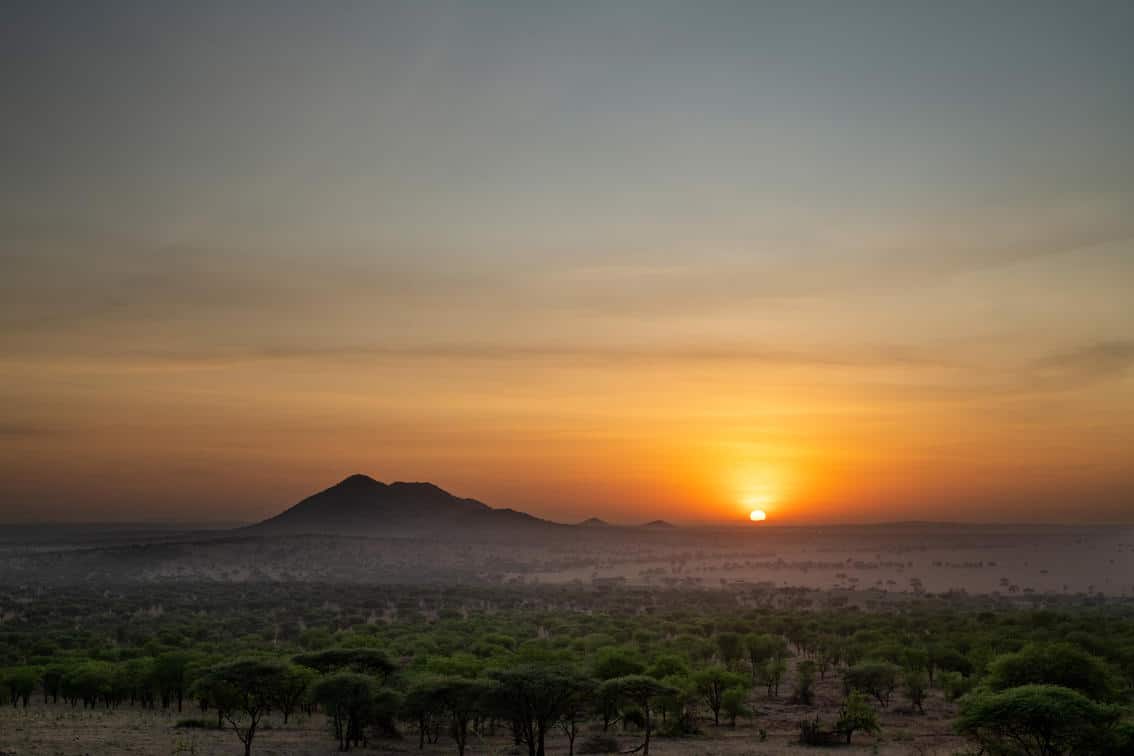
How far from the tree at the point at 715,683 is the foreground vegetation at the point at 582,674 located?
18 cm

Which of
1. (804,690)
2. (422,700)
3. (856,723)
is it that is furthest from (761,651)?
(422,700)

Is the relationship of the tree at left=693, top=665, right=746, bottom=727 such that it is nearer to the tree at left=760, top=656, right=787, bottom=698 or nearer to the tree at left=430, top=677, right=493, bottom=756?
the tree at left=760, top=656, right=787, bottom=698

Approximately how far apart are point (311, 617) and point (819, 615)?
191 ft

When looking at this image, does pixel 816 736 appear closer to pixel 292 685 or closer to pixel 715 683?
pixel 715 683

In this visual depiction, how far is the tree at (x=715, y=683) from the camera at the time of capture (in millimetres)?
54094

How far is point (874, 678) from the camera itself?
60125 mm

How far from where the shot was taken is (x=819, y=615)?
107500 millimetres

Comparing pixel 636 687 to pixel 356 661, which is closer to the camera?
pixel 636 687

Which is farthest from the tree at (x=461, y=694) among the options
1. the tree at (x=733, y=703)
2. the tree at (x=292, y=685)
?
the tree at (x=733, y=703)

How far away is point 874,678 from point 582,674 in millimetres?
26917

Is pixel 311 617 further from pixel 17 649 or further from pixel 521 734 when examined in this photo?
pixel 521 734

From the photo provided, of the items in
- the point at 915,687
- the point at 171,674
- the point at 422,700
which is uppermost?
the point at 422,700

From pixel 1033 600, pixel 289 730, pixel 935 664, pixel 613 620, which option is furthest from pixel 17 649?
pixel 1033 600

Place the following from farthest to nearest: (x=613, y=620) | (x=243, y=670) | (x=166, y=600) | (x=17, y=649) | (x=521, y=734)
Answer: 1. (x=166, y=600)
2. (x=613, y=620)
3. (x=17, y=649)
4. (x=521, y=734)
5. (x=243, y=670)
